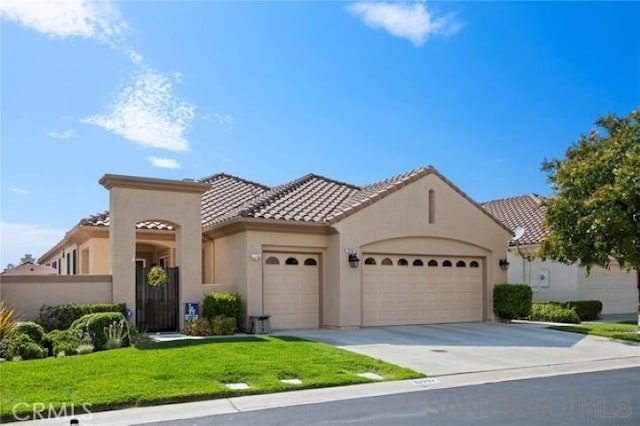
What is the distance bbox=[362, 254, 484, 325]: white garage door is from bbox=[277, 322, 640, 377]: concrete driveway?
32.0 inches

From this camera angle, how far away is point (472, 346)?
14695mm

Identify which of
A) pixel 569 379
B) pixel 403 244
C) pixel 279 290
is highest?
pixel 403 244

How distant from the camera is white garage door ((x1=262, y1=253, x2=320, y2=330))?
1794 cm

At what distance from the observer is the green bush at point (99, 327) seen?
1342cm

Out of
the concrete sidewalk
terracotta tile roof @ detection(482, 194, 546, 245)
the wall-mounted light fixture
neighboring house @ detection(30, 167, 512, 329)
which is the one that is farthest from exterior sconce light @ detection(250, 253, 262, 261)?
terracotta tile roof @ detection(482, 194, 546, 245)

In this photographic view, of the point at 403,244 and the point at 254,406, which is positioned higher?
the point at 403,244

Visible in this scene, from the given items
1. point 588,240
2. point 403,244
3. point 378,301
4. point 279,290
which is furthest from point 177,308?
point 588,240

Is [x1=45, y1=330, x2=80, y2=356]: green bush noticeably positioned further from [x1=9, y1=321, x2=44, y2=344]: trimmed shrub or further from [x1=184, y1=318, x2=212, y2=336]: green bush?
[x1=184, y1=318, x2=212, y2=336]: green bush

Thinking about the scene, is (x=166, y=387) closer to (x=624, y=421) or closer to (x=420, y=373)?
(x=420, y=373)

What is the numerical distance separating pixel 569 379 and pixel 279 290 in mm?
9598

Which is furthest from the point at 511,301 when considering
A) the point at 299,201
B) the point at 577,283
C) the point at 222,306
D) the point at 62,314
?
the point at 62,314

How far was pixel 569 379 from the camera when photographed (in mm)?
10750

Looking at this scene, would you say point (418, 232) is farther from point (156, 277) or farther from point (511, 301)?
point (156, 277)

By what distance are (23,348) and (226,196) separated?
1164cm
